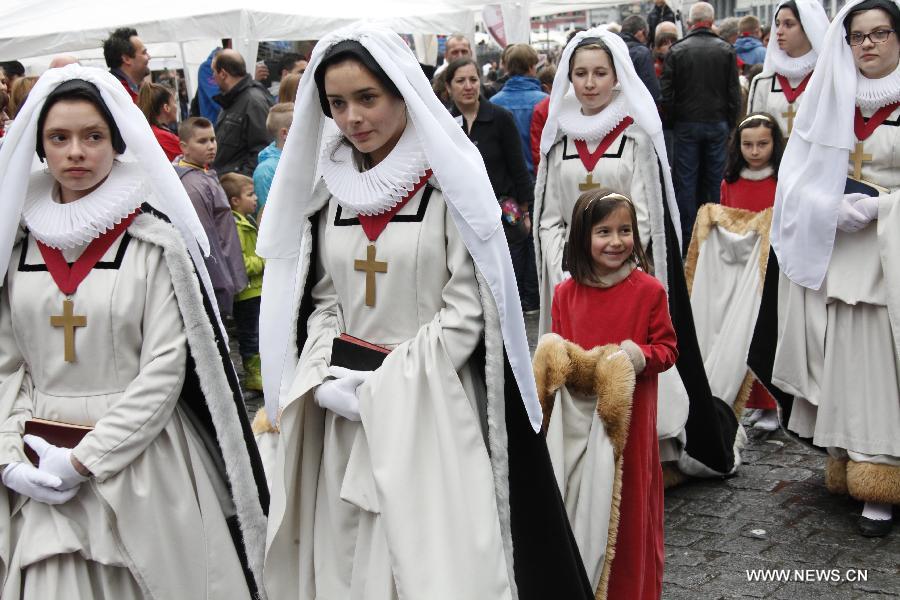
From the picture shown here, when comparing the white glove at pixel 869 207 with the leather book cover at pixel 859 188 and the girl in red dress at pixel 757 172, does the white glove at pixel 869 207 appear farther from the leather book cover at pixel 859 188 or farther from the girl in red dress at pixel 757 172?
the girl in red dress at pixel 757 172

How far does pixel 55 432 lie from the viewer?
3578mm

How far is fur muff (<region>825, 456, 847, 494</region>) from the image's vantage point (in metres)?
5.79

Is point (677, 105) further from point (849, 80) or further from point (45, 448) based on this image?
point (45, 448)

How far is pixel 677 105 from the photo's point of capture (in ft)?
38.4

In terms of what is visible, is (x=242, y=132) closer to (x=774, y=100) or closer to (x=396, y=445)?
(x=774, y=100)

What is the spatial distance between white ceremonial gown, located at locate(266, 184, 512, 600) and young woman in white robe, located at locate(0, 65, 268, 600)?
0.30 meters

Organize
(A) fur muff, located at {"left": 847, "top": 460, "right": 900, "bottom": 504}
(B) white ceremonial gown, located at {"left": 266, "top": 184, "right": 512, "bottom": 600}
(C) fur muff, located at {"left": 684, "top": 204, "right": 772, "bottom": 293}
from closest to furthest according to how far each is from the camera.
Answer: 1. (B) white ceremonial gown, located at {"left": 266, "top": 184, "right": 512, "bottom": 600}
2. (A) fur muff, located at {"left": 847, "top": 460, "right": 900, "bottom": 504}
3. (C) fur muff, located at {"left": 684, "top": 204, "right": 772, "bottom": 293}

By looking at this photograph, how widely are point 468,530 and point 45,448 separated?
1.30 metres

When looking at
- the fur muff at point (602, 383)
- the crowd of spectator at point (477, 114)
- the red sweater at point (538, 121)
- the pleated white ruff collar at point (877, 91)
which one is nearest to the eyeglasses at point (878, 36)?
the pleated white ruff collar at point (877, 91)

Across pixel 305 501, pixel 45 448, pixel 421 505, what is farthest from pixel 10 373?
pixel 421 505

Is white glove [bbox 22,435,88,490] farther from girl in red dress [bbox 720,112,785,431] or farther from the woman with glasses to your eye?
girl in red dress [bbox 720,112,785,431]

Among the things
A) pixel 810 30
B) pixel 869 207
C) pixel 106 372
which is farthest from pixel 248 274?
pixel 106 372

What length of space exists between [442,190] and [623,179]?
10.4ft

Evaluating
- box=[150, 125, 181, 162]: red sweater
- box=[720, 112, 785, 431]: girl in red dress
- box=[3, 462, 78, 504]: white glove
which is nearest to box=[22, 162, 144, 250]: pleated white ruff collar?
box=[3, 462, 78, 504]: white glove
